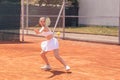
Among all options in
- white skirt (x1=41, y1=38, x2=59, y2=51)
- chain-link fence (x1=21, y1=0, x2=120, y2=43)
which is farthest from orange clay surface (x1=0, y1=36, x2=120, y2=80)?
chain-link fence (x1=21, y1=0, x2=120, y2=43)

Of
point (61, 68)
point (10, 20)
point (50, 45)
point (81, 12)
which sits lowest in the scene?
point (61, 68)

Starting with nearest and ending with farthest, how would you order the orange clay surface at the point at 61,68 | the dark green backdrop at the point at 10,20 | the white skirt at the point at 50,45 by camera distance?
the orange clay surface at the point at 61,68 < the white skirt at the point at 50,45 < the dark green backdrop at the point at 10,20

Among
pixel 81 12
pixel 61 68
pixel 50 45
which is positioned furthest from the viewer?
pixel 81 12

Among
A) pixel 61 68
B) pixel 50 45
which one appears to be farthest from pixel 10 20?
pixel 50 45

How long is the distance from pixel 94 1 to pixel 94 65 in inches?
906

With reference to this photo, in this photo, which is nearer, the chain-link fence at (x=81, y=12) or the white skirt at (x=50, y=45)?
the white skirt at (x=50, y=45)

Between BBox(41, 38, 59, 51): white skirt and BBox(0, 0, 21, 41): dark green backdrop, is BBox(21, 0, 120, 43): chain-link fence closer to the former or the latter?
BBox(0, 0, 21, 41): dark green backdrop

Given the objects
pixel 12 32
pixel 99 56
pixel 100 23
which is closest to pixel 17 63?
pixel 99 56

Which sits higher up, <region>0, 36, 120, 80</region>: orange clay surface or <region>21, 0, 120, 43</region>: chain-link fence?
<region>21, 0, 120, 43</region>: chain-link fence

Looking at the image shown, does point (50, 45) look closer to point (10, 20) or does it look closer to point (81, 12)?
point (10, 20)

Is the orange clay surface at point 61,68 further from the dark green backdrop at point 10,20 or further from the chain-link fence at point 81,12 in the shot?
the chain-link fence at point 81,12

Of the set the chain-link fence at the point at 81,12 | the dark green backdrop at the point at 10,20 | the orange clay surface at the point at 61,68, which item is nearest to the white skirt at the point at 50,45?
the orange clay surface at the point at 61,68

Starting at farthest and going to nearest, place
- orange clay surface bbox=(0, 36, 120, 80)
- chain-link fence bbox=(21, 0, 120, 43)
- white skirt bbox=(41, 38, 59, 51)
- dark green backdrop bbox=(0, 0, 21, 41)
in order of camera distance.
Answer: chain-link fence bbox=(21, 0, 120, 43)
dark green backdrop bbox=(0, 0, 21, 41)
white skirt bbox=(41, 38, 59, 51)
orange clay surface bbox=(0, 36, 120, 80)

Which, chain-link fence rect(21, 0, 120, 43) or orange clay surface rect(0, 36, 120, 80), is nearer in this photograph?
orange clay surface rect(0, 36, 120, 80)
